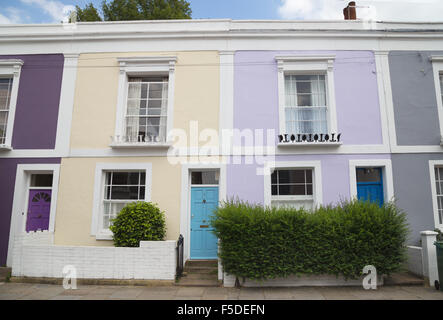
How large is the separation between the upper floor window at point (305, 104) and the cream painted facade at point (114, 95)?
226cm

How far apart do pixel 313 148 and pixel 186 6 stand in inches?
483

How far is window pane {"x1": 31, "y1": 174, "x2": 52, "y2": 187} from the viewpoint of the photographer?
888 cm

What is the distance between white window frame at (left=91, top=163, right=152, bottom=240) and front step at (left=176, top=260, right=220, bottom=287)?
2258 millimetres

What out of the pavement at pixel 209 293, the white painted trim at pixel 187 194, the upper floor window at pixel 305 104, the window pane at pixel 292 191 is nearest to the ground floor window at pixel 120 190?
the white painted trim at pixel 187 194

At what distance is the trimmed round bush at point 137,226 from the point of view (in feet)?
23.6

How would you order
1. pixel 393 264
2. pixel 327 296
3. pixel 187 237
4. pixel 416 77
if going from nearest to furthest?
pixel 327 296 < pixel 393 264 < pixel 187 237 < pixel 416 77

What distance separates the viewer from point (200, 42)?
29.1ft

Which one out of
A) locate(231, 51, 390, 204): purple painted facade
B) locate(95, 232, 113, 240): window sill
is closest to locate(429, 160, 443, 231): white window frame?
locate(231, 51, 390, 204): purple painted facade

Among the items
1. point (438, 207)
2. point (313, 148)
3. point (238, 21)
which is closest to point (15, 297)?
point (313, 148)

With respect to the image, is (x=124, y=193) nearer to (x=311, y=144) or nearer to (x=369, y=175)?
(x=311, y=144)

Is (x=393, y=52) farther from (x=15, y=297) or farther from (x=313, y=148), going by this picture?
(x=15, y=297)

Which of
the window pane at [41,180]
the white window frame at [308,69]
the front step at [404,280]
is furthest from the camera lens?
the window pane at [41,180]

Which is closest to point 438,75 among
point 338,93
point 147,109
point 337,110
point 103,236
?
point 338,93

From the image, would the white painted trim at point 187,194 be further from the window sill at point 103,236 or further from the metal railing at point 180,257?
the window sill at point 103,236
